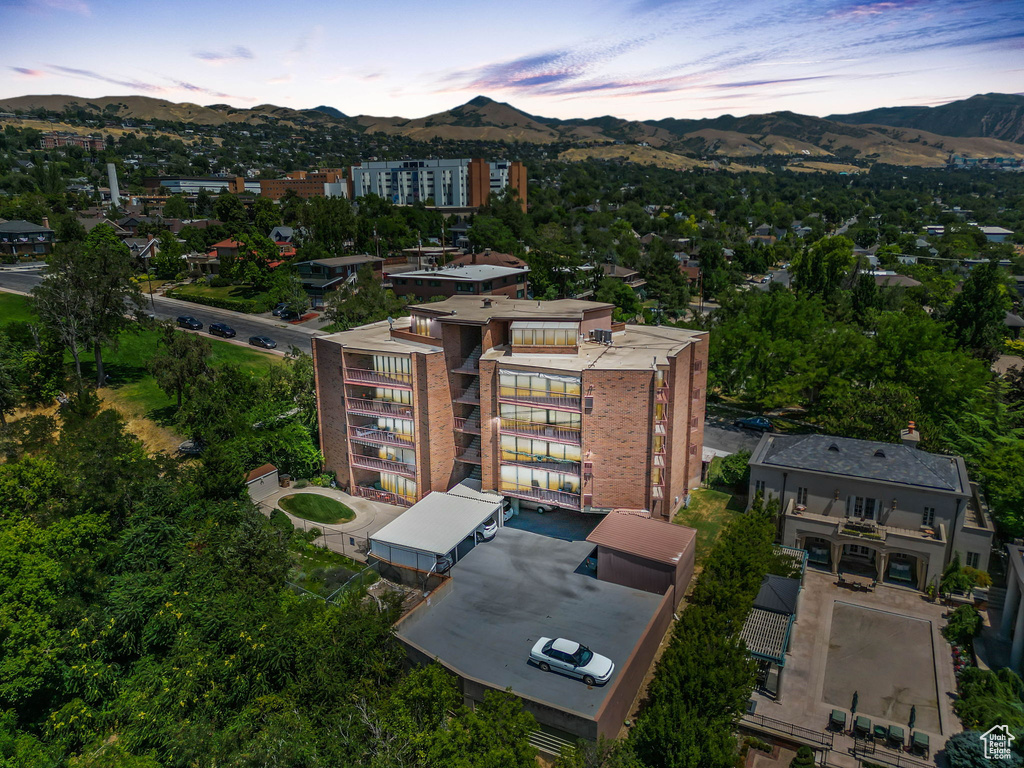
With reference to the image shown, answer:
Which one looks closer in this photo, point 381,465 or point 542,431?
→ point 542,431

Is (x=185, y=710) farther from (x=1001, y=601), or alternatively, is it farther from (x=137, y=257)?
(x=137, y=257)

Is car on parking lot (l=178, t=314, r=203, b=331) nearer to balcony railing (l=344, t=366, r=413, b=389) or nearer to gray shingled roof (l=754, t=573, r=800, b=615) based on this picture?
balcony railing (l=344, t=366, r=413, b=389)

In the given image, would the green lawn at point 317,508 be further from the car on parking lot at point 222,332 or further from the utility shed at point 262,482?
the car on parking lot at point 222,332

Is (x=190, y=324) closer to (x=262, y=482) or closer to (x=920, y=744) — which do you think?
(x=262, y=482)

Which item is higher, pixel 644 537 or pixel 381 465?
pixel 381 465

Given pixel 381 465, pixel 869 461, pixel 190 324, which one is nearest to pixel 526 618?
pixel 381 465

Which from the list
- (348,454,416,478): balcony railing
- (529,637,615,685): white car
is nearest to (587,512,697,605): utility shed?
(529,637,615,685): white car

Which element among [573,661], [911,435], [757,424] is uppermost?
[911,435]
